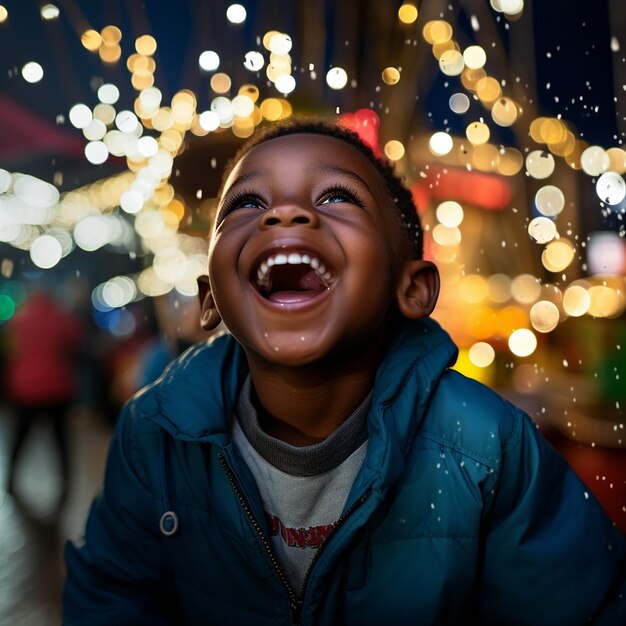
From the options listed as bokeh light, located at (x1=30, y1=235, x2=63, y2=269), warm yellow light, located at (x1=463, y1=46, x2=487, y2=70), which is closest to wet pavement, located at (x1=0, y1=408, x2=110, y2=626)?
warm yellow light, located at (x1=463, y1=46, x2=487, y2=70)

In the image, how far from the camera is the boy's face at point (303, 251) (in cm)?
130

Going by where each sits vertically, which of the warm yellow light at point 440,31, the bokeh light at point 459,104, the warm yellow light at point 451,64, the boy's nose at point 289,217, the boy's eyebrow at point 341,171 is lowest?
the boy's nose at point 289,217

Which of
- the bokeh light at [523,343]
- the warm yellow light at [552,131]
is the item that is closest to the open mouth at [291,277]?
the bokeh light at [523,343]

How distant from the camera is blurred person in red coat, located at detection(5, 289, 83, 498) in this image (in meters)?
4.82

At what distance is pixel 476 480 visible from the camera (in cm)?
134

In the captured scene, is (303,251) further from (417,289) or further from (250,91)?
(250,91)

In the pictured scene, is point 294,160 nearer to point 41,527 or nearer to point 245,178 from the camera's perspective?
point 245,178

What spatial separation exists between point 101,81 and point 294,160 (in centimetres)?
477

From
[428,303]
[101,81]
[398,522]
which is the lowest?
[398,522]

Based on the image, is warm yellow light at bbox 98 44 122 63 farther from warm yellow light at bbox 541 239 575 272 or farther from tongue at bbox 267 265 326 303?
warm yellow light at bbox 541 239 575 272

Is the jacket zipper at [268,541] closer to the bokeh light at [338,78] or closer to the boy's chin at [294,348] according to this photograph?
the boy's chin at [294,348]

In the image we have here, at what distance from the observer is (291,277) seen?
147 cm

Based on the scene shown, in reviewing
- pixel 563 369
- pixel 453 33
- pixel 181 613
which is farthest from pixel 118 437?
pixel 453 33

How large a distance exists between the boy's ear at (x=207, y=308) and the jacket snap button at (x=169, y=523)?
0.43 m
